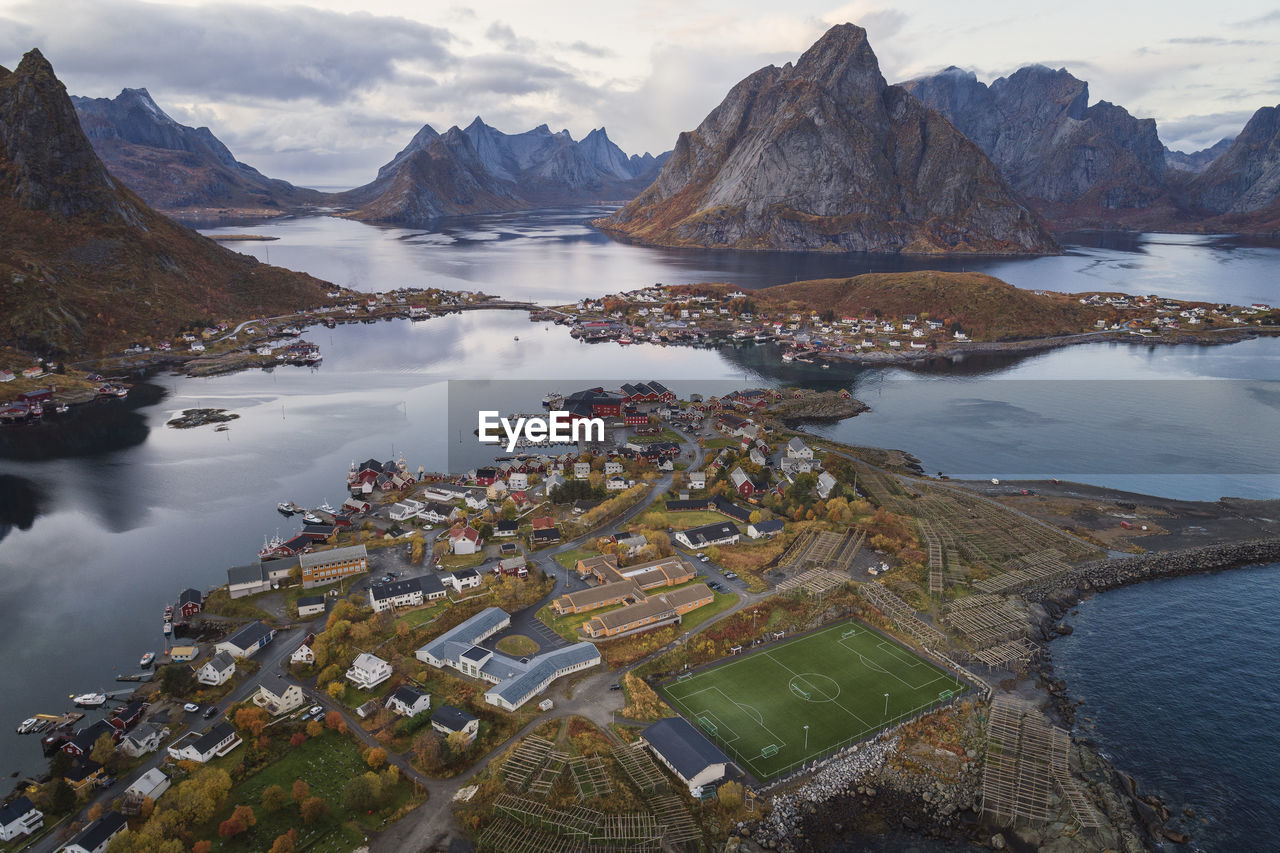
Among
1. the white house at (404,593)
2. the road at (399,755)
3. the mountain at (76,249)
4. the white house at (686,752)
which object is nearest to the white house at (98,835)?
the road at (399,755)

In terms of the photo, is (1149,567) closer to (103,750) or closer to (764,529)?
(764,529)

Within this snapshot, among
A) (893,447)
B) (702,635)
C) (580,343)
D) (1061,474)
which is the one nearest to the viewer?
(702,635)

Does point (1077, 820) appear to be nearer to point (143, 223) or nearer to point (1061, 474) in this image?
point (1061, 474)

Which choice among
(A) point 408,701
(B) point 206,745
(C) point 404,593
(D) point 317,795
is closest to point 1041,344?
(C) point 404,593

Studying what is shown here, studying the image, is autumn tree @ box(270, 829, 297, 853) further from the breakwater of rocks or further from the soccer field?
the breakwater of rocks

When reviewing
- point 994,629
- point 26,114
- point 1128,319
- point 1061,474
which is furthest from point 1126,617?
point 26,114

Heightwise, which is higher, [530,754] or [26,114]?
[26,114]
